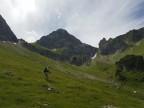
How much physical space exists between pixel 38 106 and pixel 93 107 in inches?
505

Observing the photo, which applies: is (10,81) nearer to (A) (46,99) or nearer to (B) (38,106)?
(A) (46,99)

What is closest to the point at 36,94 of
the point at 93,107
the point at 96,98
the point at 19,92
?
the point at 19,92

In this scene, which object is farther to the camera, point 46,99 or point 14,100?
point 46,99

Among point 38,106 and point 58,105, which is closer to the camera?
point 38,106

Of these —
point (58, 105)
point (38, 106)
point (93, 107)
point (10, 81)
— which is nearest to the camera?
point (38, 106)

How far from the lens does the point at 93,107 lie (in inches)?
2299

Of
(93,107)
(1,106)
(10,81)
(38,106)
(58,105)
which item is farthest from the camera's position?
(10,81)

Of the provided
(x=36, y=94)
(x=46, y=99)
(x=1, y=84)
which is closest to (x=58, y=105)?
(x=46, y=99)

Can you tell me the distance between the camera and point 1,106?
4716 centimetres

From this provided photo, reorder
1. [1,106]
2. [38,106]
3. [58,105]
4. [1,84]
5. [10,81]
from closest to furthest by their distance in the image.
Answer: [1,106] → [38,106] → [58,105] → [1,84] → [10,81]

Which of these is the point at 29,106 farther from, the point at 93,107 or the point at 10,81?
the point at 10,81

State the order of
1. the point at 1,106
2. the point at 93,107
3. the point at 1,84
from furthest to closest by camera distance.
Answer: the point at 1,84 < the point at 93,107 < the point at 1,106

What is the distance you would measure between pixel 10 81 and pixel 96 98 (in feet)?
67.6

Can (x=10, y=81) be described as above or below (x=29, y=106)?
above
